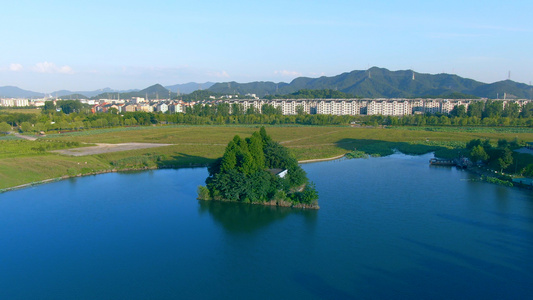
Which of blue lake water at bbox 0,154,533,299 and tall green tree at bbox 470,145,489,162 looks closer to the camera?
blue lake water at bbox 0,154,533,299

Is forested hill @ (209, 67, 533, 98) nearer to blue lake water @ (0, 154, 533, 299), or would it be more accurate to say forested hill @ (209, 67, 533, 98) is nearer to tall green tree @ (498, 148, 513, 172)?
tall green tree @ (498, 148, 513, 172)

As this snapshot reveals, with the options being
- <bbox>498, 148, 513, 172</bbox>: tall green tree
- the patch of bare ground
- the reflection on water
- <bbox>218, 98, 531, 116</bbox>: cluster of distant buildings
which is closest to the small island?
the reflection on water

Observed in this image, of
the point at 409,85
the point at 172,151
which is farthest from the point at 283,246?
the point at 409,85

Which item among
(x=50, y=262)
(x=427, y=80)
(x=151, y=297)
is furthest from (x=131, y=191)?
(x=427, y=80)

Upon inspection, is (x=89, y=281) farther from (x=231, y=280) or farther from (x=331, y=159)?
(x=331, y=159)

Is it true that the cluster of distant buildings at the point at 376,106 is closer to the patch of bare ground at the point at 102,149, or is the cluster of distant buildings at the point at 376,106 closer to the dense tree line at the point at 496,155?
the patch of bare ground at the point at 102,149

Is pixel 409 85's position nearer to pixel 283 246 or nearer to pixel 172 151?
pixel 172 151
